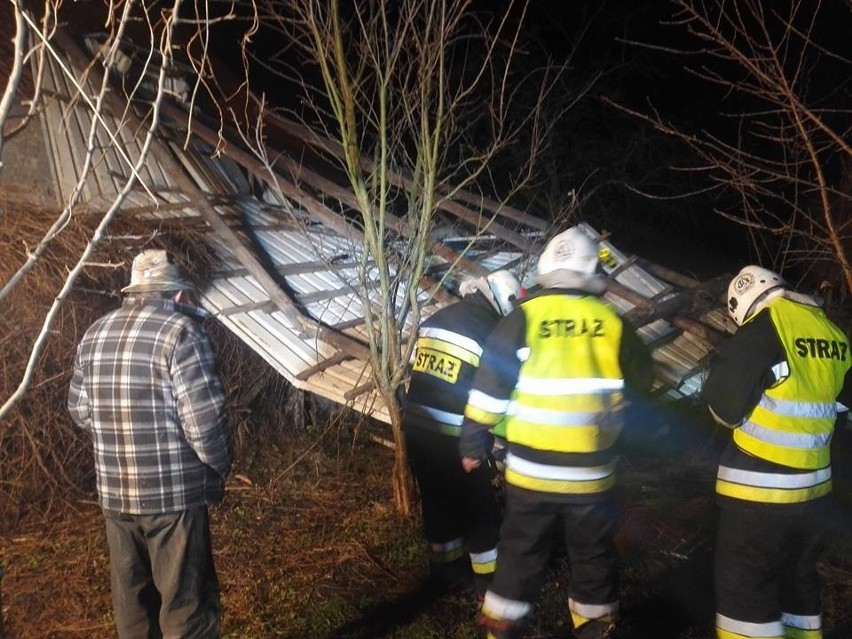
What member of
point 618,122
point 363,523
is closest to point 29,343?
point 363,523

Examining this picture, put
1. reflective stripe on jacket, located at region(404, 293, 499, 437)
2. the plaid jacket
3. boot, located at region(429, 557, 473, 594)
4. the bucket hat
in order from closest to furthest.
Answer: the plaid jacket
the bucket hat
reflective stripe on jacket, located at region(404, 293, 499, 437)
boot, located at region(429, 557, 473, 594)

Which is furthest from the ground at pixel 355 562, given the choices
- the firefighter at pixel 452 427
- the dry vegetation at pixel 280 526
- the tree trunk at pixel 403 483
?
the firefighter at pixel 452 427

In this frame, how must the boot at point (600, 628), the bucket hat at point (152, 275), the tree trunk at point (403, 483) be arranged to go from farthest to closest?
the tree trunk at point (403, 483)
the boot at point (600, 628)
the bucket hat at point (152, 275)

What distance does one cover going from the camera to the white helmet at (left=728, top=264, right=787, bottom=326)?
3.30 metres

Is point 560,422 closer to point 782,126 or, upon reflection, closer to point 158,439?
point 158,439

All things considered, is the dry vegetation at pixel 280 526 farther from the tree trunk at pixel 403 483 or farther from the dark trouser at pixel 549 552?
the dark trouser at pixel 549 552

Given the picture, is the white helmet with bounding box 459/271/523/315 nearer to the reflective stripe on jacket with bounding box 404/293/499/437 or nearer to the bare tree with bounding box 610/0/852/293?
the reflective stripe on jacket with bounding box 404/293/499/437

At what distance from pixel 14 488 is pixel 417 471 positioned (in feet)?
10.4

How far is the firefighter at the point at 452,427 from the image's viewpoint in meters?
3.79

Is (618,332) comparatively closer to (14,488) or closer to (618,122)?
(14,488)

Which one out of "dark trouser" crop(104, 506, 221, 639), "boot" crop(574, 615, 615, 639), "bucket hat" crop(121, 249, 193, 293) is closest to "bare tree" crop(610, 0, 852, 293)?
"boot" crop(574, 615, 615, 639)

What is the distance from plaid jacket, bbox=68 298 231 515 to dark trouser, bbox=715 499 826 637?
242 centimetres

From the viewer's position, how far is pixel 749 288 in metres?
3.35

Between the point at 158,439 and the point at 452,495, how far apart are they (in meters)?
1.75
